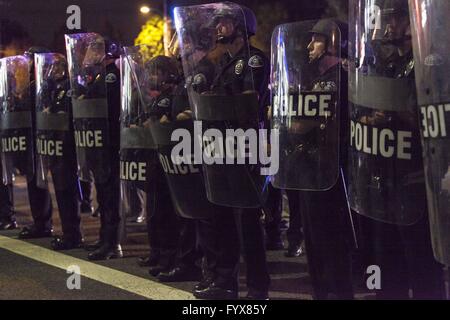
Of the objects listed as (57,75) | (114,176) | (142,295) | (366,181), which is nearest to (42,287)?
(142,295)

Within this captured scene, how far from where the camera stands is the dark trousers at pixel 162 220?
20.6 ft

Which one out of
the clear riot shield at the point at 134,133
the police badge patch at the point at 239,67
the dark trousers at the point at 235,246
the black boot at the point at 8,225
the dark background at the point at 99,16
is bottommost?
the black boot at the point at 8,225

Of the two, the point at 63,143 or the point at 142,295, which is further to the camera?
the point at 63,143

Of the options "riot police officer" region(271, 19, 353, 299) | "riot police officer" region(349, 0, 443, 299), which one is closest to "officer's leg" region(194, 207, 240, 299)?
"riot police officer" region(271, 19, 353, 299)

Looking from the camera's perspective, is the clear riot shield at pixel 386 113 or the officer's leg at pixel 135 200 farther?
the officer's leg at pixel 135 200

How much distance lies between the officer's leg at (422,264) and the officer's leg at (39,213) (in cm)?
505

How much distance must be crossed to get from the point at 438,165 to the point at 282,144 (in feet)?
5.12

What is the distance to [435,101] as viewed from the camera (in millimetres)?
3227

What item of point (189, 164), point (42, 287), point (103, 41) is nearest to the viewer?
point (189, 164)

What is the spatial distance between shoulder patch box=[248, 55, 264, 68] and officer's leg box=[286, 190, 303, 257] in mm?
2402

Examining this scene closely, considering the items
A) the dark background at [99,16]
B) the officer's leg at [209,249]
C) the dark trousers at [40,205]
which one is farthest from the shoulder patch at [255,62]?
the dark trousers at [40,205]

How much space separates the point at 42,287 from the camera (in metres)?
5.79

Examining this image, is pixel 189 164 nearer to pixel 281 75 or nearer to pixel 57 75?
pixel 281 75

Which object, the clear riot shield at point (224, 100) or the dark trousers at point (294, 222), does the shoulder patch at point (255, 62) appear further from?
the dark trousers at point (294, 222)
